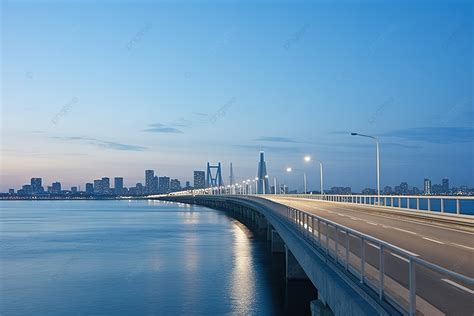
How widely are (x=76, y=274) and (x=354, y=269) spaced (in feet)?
→ 119

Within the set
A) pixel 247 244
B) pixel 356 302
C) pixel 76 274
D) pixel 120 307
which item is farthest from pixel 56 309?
pixel 247 244

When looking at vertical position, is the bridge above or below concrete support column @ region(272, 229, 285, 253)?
above

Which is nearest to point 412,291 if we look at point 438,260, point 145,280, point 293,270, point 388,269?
point 388,269

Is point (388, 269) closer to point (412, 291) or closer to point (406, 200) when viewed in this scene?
point (412, 291)

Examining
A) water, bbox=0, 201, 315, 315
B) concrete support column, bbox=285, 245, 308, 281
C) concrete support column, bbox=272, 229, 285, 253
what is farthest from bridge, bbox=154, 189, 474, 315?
concrete support column, bbox=272, 229, 285, 253

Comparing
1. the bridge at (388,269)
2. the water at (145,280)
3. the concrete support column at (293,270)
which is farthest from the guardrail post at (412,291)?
the concrete support column at (293,270)

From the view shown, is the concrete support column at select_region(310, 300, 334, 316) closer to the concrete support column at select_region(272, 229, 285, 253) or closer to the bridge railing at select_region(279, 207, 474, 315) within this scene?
Result: the bridge railing at select_region(279, 207, 474, 315)

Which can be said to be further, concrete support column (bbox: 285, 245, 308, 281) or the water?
concrete support column (bbox: 285, 245, 308, 281)

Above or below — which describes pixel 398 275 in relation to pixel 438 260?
above

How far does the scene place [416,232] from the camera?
25.1m

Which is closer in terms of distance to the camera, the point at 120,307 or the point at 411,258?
the point at 411,258

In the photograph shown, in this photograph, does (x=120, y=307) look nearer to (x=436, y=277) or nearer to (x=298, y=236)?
(x=298, y=236)

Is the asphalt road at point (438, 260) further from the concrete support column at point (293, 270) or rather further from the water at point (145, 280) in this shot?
the concrete support column at point (293, 270)

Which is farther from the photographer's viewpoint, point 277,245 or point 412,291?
point 277,245
